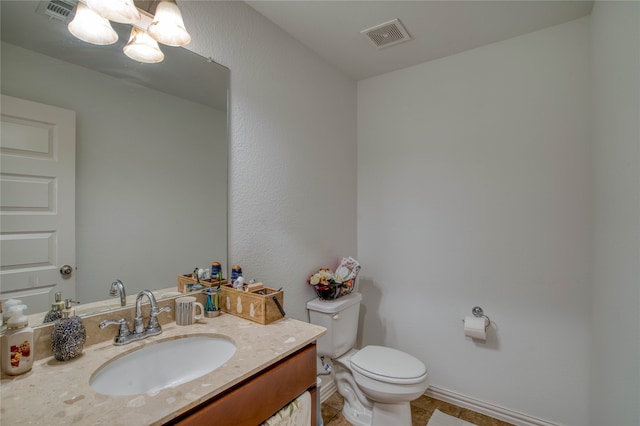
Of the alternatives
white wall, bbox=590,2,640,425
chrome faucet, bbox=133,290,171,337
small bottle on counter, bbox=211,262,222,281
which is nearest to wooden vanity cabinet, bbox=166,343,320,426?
chrome faucet, bbox=133,290,171,337

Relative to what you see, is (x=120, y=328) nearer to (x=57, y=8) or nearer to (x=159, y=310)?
(x=159, y=310)

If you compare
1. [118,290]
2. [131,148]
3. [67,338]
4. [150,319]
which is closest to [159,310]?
[150,319]

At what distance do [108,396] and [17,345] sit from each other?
340 mm

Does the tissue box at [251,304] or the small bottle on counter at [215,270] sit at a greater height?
the small bottle on counter at [215,270]

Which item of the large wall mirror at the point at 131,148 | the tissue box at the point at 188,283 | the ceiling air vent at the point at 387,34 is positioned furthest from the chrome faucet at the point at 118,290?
the ceiling air vent at the point at 387,34

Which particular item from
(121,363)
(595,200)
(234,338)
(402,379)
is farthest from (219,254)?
(595,200)

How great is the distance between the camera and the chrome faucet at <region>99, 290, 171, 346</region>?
1.05 m

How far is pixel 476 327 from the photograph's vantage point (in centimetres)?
187

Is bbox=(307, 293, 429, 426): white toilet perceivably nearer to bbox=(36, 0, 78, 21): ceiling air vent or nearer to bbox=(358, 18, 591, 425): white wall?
bbox=(358, 18, 591, 425): white wall

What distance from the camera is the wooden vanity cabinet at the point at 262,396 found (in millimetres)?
781

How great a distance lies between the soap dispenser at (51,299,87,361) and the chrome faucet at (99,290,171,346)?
0.34 ft

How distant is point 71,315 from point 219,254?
1.96 ft

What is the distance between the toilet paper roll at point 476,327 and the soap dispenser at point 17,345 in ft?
6.80

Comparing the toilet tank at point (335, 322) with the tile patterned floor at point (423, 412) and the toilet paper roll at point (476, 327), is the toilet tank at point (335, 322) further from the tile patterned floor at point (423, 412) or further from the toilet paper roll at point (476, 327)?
the toilet paper roll at point (476, 327)
